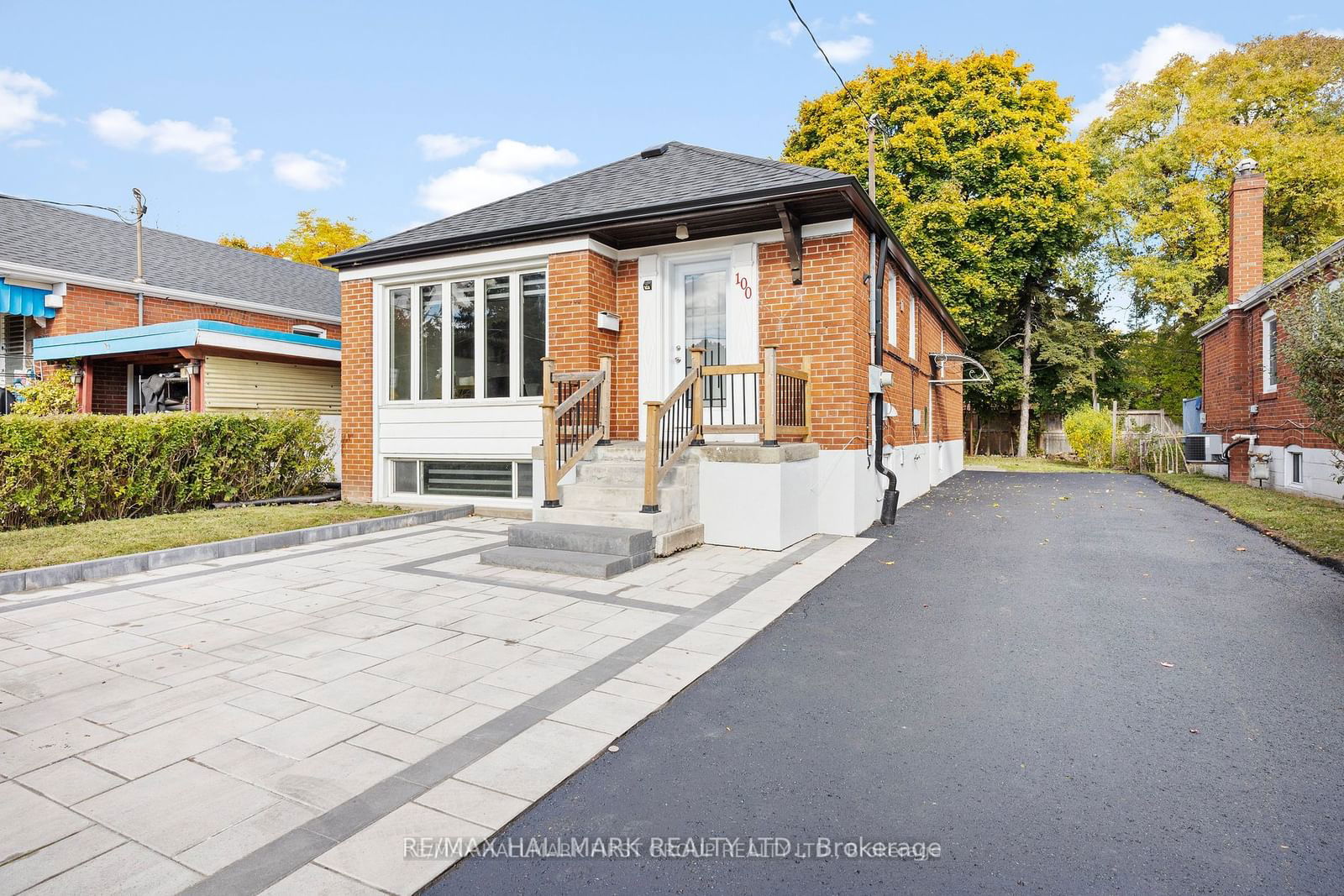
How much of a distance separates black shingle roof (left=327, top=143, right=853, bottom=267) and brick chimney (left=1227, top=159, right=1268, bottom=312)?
1197cm

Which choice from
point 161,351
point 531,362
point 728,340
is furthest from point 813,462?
point 161,351

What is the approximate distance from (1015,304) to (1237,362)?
13.6 m

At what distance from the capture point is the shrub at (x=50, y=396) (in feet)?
38.6

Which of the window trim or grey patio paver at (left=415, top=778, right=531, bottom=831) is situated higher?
the window trim

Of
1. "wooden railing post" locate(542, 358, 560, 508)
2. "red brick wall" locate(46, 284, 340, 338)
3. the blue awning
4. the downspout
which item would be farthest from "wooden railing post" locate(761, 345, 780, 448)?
the blue awning

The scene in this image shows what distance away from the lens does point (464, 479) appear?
9.19 m

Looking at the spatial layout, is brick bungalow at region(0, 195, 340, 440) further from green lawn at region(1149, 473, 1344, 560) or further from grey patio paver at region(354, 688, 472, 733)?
green lawn at region(1149, 473, 1344, 560)

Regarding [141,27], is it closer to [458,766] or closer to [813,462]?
[813,462]

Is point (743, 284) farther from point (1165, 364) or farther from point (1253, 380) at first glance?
point (1165, 364)

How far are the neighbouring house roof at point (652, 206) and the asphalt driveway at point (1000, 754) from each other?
170 inches

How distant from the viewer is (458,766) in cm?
245

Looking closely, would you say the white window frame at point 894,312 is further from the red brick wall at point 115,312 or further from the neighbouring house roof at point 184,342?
the red brick wall at point 115,312

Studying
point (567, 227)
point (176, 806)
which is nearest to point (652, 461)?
point (567, 227)

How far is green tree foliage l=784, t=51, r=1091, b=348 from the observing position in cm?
2197
